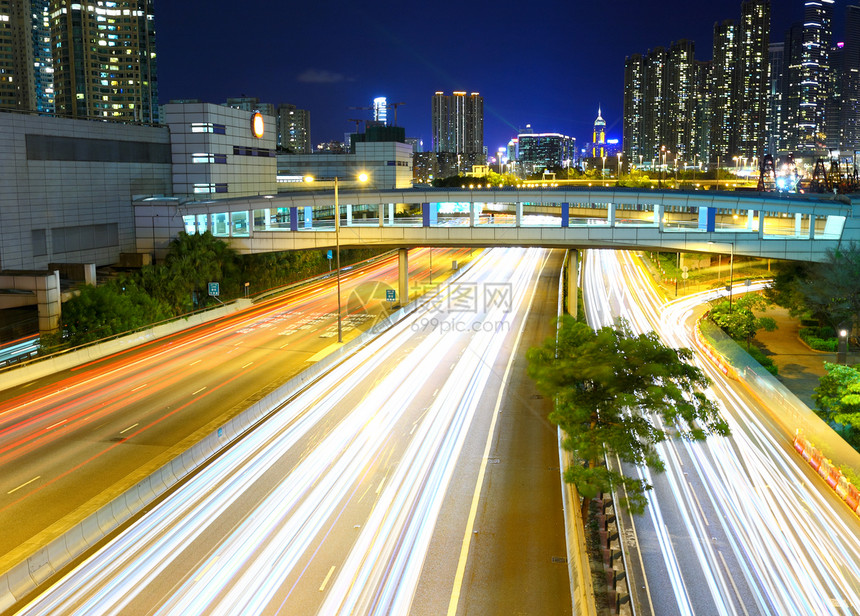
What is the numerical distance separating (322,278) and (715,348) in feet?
131

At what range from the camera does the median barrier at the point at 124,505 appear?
15992mm

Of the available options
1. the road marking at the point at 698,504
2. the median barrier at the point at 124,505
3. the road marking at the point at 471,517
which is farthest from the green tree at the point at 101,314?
the road marking at the point at 698,504

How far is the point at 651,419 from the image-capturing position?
2973 cm

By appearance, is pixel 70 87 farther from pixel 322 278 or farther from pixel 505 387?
pixel 505 387

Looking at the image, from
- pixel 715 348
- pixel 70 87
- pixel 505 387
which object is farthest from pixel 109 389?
pixel 70 87

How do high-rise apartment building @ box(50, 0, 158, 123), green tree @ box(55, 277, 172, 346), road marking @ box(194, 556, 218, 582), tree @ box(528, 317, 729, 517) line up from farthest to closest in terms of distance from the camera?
high-rise apartment building @ box(50, 0, 158, 123) < green tree @ box(55, 277, 172, 346) < tree @ box(528, 317, 729, 517) < road marking @ box(194, 556, 218, 582)

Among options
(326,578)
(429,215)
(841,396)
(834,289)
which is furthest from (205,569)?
(834,289)

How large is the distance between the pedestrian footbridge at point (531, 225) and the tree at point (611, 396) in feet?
80.3

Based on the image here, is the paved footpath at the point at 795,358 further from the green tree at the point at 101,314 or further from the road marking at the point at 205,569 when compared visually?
the green tree at the point at 101,314

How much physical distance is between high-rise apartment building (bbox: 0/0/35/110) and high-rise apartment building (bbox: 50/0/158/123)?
21.2ft

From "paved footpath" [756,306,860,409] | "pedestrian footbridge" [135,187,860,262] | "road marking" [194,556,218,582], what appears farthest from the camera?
"pedestrian footbridge" [135,187,860,262]

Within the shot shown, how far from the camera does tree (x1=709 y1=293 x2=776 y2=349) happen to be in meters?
43.9

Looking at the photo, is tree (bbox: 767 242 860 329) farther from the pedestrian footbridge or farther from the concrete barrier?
the concrete barrier

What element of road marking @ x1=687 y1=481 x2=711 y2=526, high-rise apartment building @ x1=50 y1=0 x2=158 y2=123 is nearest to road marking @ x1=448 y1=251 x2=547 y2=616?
road marking @ x1=687 y1=481 x2=711 y2=526
